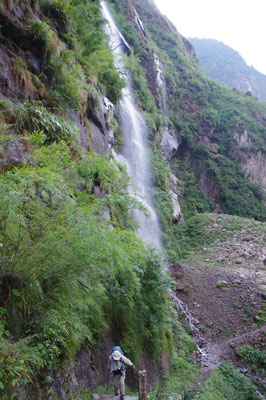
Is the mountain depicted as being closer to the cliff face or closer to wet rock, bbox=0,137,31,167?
the cliff face

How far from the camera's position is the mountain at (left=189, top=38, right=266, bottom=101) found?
68125 millimetres

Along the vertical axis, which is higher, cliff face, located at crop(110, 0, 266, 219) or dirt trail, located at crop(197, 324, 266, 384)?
cliff face, located at crop(110, 0, 266, 219)

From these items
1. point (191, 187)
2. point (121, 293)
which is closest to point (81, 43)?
point (121, 293)

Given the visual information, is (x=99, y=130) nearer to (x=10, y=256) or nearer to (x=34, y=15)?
→ (x=34, y=15)

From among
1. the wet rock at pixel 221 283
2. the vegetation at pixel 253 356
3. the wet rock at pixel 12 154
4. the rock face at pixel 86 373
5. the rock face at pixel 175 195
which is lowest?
the rock face at pixel 175 195

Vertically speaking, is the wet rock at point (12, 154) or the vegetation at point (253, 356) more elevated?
the wet rock at point (12, 154)

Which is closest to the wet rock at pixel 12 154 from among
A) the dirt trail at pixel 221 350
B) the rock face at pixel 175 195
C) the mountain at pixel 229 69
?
the dirt trail at pixel 221 350

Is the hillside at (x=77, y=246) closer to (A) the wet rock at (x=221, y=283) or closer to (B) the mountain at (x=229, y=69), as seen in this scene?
(A) the wet rock at (x=221, y=283)

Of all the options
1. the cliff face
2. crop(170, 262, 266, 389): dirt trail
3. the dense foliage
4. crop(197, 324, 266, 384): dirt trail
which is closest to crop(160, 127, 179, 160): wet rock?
the cliff face

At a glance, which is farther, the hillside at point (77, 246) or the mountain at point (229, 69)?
the mountain at point (229, 69)

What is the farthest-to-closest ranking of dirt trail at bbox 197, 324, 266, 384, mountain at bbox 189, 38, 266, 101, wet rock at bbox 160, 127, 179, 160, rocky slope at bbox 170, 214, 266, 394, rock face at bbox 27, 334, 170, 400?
mountain at bbox 189, 38, 266, 101, wet rock at bbox 160, 127, 179, 160, rocky slope at bbox 170, 214, 266, 394, dirt trail at bbox 197, 324, 266, 384, rock face at bbox 27, 334, 170, 400

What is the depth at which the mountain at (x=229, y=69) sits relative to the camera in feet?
224

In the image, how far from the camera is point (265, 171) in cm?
3136

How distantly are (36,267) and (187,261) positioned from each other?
1497 centimetres
